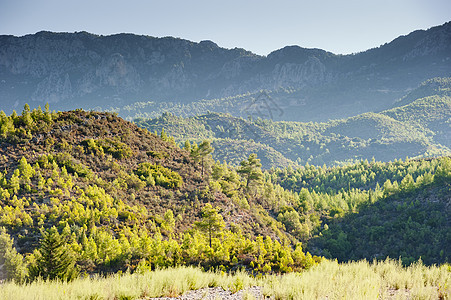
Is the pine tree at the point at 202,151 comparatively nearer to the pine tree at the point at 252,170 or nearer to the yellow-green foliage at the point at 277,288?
the pine tree at the point at 252,170

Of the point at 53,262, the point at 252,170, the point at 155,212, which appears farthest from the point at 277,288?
the point at 252,170

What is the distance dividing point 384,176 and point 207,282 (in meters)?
135

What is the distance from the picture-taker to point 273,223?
5347 cm

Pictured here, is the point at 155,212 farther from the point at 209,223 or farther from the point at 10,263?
the point at 10,263

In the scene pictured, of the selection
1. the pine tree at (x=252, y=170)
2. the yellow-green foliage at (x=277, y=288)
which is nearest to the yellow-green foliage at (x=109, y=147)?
the pine tree at (x=252, y=170)

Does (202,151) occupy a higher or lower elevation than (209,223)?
higher

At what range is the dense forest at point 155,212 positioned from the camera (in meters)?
23.7

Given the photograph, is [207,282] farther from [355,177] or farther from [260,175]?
[355,177]

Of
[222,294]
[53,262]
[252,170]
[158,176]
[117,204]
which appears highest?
[222,294]

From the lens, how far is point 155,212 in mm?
38406

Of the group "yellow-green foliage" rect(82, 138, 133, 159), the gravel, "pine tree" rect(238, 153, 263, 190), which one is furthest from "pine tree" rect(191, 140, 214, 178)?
the gravel

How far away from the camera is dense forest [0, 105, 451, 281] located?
77.8 ft

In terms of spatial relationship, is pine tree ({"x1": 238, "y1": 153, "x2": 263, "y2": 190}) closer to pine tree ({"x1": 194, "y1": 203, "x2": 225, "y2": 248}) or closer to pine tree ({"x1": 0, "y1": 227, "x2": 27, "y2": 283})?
pine tree ({"x1": 194, "y1": 203, "x2": 225, "y2": 248})

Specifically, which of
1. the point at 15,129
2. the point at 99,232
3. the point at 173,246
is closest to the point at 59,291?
the point at 173,246
